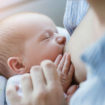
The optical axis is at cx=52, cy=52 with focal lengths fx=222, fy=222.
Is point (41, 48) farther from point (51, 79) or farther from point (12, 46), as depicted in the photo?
point (51, 79)

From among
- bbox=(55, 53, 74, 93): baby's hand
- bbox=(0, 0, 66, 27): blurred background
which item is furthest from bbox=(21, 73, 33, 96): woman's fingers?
bbox=(0, 0, 66, 27): blurred background

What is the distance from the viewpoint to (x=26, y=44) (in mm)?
794

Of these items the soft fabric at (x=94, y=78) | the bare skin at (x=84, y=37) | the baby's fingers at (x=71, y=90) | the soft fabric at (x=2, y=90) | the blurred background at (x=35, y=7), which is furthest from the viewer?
the blurred background at (x=35, y=7)

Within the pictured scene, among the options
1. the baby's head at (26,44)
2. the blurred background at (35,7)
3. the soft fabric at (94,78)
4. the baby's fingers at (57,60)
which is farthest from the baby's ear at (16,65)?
the blurred background at (35,7)

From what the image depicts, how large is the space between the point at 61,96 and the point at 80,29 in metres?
0.21

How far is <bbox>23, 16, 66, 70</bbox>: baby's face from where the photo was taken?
0.76m

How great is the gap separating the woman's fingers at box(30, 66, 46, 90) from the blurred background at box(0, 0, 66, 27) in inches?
32.0

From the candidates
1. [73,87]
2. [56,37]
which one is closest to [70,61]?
[73,87]

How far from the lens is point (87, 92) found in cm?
44

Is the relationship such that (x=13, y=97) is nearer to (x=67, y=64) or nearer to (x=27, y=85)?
(x=27, y=85)

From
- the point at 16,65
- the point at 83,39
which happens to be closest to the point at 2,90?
the point at 16,65

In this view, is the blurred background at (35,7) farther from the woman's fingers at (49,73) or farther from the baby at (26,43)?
the woman's fingers at (49,73)

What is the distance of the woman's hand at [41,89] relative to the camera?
52cm

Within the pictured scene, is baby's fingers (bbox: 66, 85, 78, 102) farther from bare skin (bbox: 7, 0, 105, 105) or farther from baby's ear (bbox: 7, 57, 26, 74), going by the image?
baby's ear (bbox: 7, 57, 26, 74)
